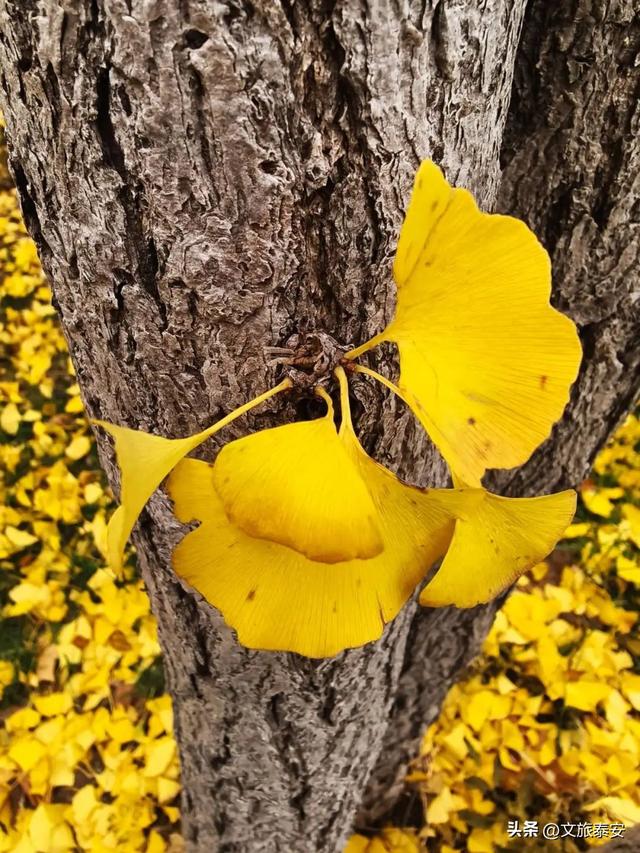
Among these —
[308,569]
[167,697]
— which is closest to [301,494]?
[308,569]

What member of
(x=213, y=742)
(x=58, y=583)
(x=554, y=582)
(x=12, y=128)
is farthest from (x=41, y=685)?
(x=12, y=128)

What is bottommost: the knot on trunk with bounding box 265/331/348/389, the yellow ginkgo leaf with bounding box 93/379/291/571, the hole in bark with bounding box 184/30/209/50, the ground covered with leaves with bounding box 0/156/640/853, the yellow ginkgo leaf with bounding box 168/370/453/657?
the ground covered with leaves with bounding box 0/156/640/853

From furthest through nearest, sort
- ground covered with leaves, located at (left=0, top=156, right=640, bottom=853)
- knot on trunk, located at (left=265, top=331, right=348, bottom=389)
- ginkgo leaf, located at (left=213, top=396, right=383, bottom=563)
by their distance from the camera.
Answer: ground covered with leaves, located at (left=0, top=156, right=640, bottom=853) → knot on trunk, located at (left=265, top=331, right=348, bottom=389) → ginkgo leaf, located at (left=213, top=396, right=383, bottom=563)

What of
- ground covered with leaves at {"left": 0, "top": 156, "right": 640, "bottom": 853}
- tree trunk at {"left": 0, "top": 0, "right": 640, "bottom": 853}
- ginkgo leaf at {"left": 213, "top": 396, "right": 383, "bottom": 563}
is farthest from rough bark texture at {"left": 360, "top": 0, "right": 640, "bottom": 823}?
ground covered with leaves at {"left": 0, "top": 156, "right": 640, "bottom": 853}

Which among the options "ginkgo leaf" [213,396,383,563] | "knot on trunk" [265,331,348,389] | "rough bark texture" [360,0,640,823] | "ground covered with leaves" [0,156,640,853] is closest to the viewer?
"ginkgo leaf" [213,396,383,563]

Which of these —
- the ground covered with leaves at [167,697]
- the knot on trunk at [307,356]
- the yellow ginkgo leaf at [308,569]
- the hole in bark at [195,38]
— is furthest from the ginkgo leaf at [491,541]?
the ground covered with leaves at [167,697]

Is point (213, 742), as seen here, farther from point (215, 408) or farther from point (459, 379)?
point (459, 379)

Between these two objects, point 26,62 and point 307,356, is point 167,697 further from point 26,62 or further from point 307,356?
point 26,62

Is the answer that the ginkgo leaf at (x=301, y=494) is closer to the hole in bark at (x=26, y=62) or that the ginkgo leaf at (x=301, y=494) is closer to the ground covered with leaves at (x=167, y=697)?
the hole in bark at (x=26, y=62)

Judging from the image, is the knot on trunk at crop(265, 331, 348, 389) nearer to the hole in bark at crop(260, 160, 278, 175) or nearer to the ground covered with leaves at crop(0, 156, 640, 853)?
the hole in bark at crop(260, 160, 278, 175)
